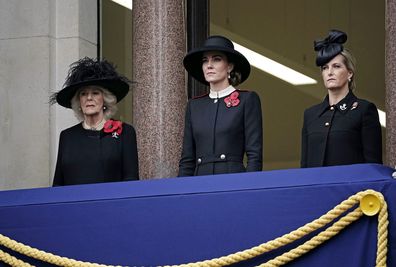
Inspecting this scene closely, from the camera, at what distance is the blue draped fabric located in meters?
5.25

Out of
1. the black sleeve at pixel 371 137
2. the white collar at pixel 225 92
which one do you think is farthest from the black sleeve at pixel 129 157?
the black sleeve at pixel 371 137

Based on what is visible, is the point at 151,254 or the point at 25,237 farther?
the point at 25,237

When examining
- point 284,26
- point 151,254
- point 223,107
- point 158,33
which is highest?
point 284,26

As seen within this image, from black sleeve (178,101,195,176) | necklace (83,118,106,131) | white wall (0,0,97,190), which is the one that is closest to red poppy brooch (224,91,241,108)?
black sleeve (178,101,195,176)

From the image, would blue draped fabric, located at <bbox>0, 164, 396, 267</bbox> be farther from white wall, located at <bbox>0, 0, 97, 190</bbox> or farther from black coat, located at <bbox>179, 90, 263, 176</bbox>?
white wall, located at <bbox>0, 0, 97, 190</bbox>

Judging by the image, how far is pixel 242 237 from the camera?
17.9ft

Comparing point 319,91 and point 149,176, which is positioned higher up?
point 319,91

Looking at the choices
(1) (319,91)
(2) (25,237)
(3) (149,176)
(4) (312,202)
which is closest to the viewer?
(4) (312,202)

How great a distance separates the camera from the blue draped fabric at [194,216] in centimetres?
525

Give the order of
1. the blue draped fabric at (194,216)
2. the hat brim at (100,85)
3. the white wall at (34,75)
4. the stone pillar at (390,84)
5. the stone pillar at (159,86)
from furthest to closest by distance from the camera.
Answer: the white wall at (34,75), the stone pillar at (159,86), the stone pillar at (390,84), the hat brim at (100,85), the blue draped fabric at (194,216)

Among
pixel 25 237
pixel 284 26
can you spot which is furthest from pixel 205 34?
pixel 284 26

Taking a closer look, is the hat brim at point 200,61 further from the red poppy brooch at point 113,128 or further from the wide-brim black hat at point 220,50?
the red poppy brooch at point 113,128

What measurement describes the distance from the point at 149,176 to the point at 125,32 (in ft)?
14.0

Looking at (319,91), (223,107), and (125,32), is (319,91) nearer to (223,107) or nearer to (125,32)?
(125,32)
